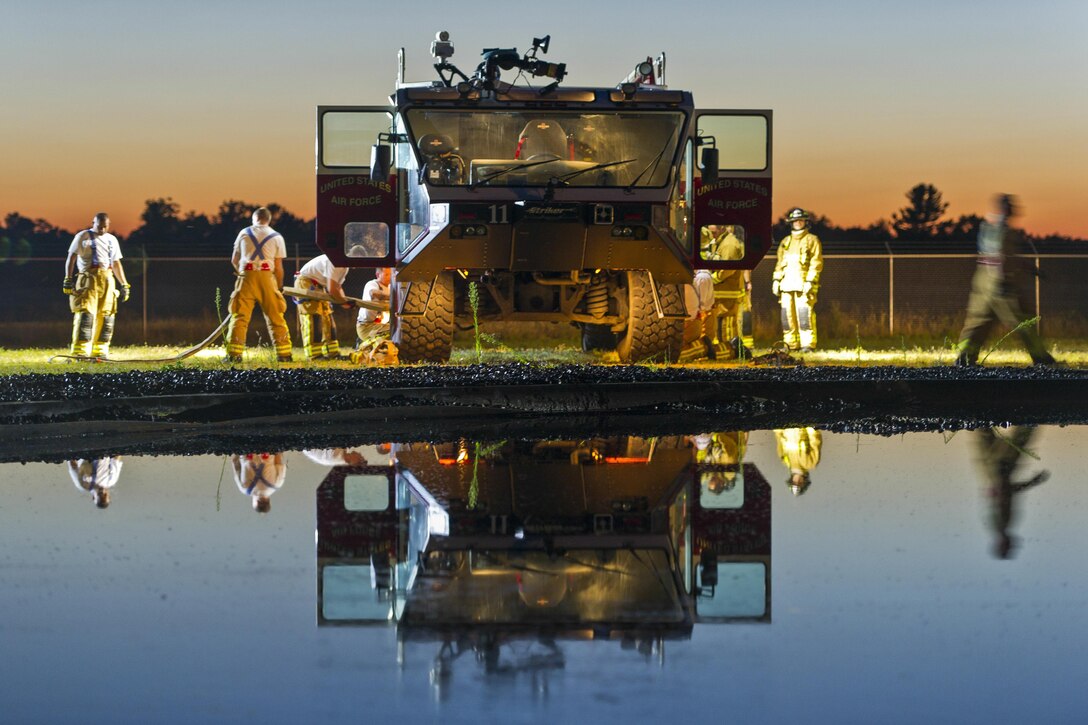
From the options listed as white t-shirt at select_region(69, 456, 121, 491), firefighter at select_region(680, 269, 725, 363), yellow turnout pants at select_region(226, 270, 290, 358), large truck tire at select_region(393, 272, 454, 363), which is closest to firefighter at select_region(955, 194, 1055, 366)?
firefighter at select_region(680, 269, 725, 363)

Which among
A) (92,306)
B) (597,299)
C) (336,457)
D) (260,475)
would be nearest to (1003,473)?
(336,457)

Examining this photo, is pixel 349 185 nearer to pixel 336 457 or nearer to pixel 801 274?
pixel 336 457

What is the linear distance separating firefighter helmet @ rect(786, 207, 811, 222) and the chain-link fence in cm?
1108

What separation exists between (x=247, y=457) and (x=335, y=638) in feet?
16.6

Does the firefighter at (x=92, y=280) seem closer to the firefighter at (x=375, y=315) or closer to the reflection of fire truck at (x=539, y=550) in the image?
Answer: the firefighter at (x=375, y=315)

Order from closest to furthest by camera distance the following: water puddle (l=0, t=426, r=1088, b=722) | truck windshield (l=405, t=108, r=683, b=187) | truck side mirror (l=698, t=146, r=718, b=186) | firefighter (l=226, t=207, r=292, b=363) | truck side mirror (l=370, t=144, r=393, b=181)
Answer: water puddle (l=0, t=426, r=1088, b=722)
truck side mirror (l=370, t=144, r=393, b=181)
truck windshield (l=405, t=108, r=683, b=187)
truck side mirror (l=698, t=146, r=718, b=186)
firefighter (l=226, t=207, r=292, b=363)

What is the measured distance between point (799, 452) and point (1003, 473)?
4.76ft

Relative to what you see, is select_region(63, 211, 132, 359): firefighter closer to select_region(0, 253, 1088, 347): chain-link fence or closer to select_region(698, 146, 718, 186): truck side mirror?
select_region(698, 146, 718, 186): truck side mirror

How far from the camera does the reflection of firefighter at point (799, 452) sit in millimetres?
8312

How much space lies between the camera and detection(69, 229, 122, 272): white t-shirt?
18.0 metres

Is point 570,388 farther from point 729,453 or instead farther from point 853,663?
point 853,663

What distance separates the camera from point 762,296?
141 ft

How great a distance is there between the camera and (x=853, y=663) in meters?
4.33

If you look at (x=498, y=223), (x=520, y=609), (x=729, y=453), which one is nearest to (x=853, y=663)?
(x=520, y=609)
